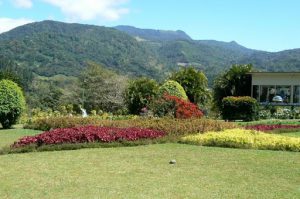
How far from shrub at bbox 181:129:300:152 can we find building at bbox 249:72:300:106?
1743cm

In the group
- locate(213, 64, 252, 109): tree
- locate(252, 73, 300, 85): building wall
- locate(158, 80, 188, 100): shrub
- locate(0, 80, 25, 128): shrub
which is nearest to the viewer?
locate(0, 80, 25, 128): shrub

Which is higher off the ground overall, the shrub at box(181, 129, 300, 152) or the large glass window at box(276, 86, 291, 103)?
the shrub at box(181, 129, 300, 152)

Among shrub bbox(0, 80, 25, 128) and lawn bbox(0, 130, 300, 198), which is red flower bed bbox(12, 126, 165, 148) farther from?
shrub bbox(0, 80, 25, 128)

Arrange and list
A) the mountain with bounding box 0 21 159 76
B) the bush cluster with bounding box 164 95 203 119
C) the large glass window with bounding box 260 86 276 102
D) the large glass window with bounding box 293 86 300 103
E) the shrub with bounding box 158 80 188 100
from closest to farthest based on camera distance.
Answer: the bush cluster with bounding box 164 95 203 119, the shrub with bounding box 158 80 188 100, the large glass window with bounding box 293 86 300 103, the large glass window with bounding box 260 86 276 102, the mountain with bounding box 0 21 159 76

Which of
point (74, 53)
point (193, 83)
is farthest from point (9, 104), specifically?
point (74, 53)

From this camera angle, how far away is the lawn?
726cm

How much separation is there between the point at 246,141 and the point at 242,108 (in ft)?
38.3

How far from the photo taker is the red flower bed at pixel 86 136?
1263cm

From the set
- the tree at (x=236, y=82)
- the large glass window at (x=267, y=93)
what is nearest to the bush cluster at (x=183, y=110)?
the tree at (x=236, y=82)

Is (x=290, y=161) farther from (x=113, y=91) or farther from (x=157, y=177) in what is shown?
(x=113, y=91)

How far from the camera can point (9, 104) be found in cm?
→ 1916

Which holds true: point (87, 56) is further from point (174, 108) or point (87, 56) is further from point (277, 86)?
point (174, 108)

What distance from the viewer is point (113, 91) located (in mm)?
40438

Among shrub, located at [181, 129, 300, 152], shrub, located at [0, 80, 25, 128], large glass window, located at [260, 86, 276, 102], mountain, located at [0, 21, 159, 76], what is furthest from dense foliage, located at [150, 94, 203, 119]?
mountain, located at [0, 21, 159, 76]
